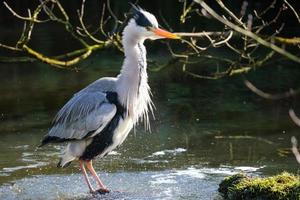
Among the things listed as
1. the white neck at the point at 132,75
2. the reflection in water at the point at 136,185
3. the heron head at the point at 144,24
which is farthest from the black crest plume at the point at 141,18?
the reflection in water at the point at 136,185

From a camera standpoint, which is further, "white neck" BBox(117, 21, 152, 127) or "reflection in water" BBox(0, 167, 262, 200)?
"white neck" BBox(117, 21, 152, 127)

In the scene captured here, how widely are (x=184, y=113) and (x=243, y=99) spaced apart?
112cm

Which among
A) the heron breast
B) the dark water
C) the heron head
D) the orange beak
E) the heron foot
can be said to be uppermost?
the heron head

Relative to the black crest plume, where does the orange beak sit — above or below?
below

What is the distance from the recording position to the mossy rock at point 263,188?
16.9 ft

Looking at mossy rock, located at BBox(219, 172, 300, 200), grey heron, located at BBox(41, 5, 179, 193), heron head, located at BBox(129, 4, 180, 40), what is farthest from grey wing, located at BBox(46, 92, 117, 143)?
mossy rock, located at BBox(219, 172, 300, 200)

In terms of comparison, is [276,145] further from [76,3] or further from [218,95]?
[76,3]

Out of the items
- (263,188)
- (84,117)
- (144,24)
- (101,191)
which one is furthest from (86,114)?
(263,188)

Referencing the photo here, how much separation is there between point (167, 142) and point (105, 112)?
1698 millimetres

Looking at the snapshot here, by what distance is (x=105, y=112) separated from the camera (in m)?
6.23

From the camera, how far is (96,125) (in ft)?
20.5

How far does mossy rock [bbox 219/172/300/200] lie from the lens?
16.9 ft

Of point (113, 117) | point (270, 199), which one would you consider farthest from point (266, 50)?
point (270, 199)

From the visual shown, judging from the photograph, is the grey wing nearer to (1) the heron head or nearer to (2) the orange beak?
(1) the heron head
